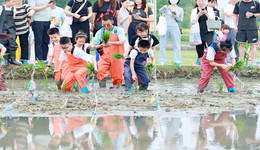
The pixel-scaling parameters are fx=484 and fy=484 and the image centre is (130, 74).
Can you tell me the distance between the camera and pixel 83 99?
840 cm

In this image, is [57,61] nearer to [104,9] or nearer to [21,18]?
[104,9]

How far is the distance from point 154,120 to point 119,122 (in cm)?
49

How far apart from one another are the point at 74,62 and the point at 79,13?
93.3 inches

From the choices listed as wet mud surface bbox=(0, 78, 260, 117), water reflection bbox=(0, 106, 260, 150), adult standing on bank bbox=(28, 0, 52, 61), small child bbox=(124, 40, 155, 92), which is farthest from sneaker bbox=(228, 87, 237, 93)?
adult standing on bank bbox=(28, 0, 52, 61)

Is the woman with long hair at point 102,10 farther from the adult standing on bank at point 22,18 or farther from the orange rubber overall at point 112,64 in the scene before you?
the adult standing on bank at point 22,18

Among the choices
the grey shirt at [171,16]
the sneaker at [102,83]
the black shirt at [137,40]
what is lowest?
the sneaker at [102,83]

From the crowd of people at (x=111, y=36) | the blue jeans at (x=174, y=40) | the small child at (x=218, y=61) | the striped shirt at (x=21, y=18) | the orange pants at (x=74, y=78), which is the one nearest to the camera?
the small child at (x=218, y=61)

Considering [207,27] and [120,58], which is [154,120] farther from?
[207,27]

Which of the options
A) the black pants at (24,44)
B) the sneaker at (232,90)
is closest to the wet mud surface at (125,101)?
the sneaker at (232,90)

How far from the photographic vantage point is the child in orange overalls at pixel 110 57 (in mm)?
10336

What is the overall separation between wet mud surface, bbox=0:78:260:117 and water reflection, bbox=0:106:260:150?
434mm

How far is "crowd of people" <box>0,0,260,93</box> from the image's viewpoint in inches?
383

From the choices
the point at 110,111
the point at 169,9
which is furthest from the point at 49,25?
the point at 110,111

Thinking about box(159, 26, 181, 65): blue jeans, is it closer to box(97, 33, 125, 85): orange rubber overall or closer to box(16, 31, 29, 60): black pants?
box(97, 33, 125, 85): orange rubber overall
